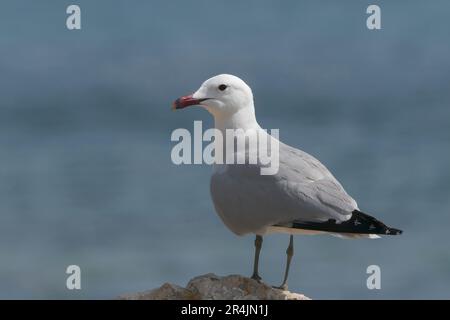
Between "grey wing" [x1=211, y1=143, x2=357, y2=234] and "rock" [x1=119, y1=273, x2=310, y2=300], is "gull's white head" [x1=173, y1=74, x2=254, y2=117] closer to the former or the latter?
"grey wing" [x1=211, y1=143, x2=357, y2=234]

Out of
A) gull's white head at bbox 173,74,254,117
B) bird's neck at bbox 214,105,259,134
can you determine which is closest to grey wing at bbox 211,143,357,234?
bird's neck at bbox 214,105,259,134

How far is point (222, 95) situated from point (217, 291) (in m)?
1.38

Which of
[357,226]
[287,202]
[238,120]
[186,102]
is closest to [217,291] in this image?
[287,202]

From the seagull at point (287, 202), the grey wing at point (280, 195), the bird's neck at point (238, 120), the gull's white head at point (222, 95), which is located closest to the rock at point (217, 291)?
the seagull at point (287, 202)

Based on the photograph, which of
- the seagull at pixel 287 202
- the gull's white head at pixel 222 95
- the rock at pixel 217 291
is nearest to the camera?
the rock at pixel 217 291

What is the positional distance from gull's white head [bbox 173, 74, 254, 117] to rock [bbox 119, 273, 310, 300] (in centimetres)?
122

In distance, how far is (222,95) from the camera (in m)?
7.11

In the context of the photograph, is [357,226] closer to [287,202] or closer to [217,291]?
[287,202]

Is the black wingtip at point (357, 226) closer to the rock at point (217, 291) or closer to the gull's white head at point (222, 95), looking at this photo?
the rock at point (217, 291)

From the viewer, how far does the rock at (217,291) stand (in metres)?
6.42

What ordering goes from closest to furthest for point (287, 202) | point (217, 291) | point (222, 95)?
point (217, 291) → point (287, 202) → point (222, 95)

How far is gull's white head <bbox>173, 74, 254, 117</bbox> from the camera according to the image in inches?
279

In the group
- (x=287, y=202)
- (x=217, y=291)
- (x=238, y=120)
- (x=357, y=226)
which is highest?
(x=238, y=120)
